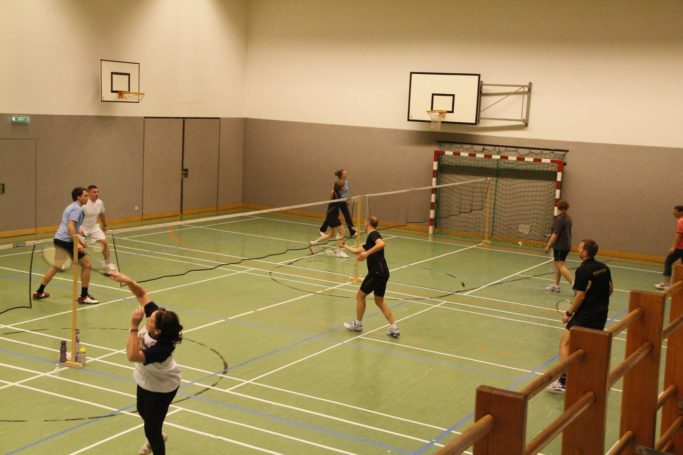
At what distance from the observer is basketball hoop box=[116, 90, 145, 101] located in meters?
25.2

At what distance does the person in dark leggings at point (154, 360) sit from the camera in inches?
300

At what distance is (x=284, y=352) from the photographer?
43.7ft

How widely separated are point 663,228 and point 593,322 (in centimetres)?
1435

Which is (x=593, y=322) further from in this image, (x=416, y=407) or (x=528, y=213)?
(x=528, y=213)

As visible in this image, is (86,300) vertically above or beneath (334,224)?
beneath

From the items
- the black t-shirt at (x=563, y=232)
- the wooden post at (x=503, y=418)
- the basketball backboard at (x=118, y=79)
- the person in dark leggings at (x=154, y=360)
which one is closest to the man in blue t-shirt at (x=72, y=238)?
the person in dark leggings at (x=154, y=360)

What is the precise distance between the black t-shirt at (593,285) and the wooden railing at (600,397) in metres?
4.85

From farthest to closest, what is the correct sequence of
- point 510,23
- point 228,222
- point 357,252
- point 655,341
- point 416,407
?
point 228,222 < point 510,23 < point 357,252 < point 416,407 < point 655,341

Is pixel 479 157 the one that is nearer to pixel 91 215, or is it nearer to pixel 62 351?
pixel 91 215

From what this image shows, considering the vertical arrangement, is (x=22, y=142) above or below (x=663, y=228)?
above

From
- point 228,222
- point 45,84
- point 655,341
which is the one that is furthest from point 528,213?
point 655,341

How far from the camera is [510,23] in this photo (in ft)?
84.8

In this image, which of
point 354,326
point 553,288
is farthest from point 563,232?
point 354,326

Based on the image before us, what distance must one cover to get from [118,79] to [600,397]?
23.3 meters
